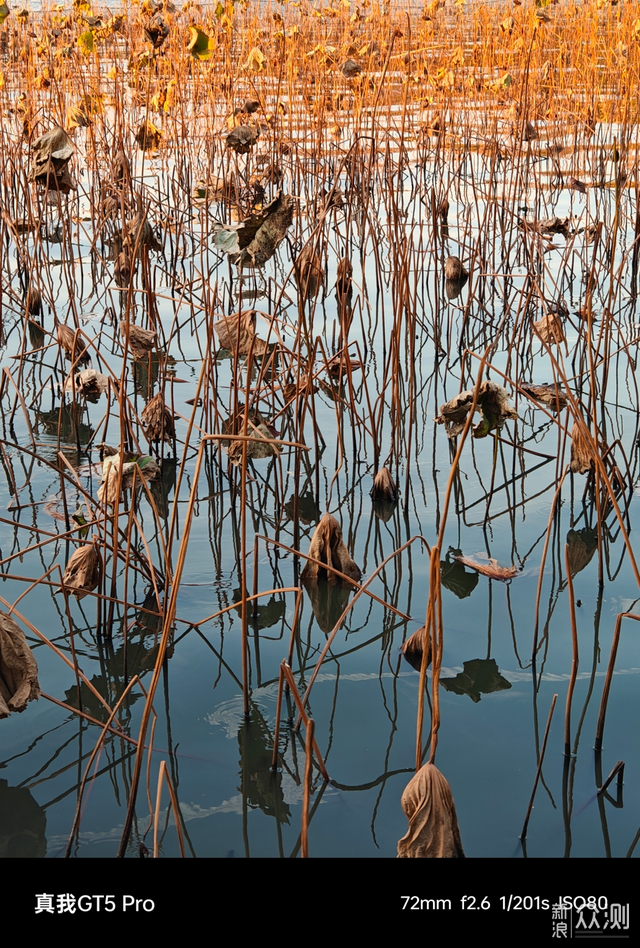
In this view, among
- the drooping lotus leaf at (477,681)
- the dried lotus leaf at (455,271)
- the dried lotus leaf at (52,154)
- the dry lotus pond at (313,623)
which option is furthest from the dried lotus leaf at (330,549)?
the dried lotus leaf at (455,271)

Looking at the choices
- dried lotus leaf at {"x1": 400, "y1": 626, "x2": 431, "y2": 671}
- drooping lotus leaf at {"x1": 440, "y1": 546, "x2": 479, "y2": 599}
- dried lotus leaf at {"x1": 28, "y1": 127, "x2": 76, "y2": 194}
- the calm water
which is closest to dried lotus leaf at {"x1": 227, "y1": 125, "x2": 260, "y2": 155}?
the calm water

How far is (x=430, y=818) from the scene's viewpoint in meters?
0.83

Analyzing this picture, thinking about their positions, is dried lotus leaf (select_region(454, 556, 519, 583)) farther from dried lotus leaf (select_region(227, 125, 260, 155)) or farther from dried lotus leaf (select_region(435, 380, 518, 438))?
dried lotus leaf (select_region(227, 125, 260, 155))

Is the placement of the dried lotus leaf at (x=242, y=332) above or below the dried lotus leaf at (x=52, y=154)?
below

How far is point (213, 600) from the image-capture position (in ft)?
5.30

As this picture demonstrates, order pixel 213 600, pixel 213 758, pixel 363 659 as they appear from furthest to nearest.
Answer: pixel 213 600, pixel 363 659, pixel 213 758

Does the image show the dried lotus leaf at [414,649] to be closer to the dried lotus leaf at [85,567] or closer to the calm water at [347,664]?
the calm water at [347,664]

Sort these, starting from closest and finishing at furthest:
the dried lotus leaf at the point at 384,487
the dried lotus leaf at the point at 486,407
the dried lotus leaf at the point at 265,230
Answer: the dried lotus leaf at the point at 265,230 < the dried lotus leaf at the point at 486,407 < the dried lotus leaf at the point at 384,487

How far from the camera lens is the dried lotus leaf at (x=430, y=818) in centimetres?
81

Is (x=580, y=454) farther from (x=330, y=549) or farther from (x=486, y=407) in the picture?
(x=330, y=549)
